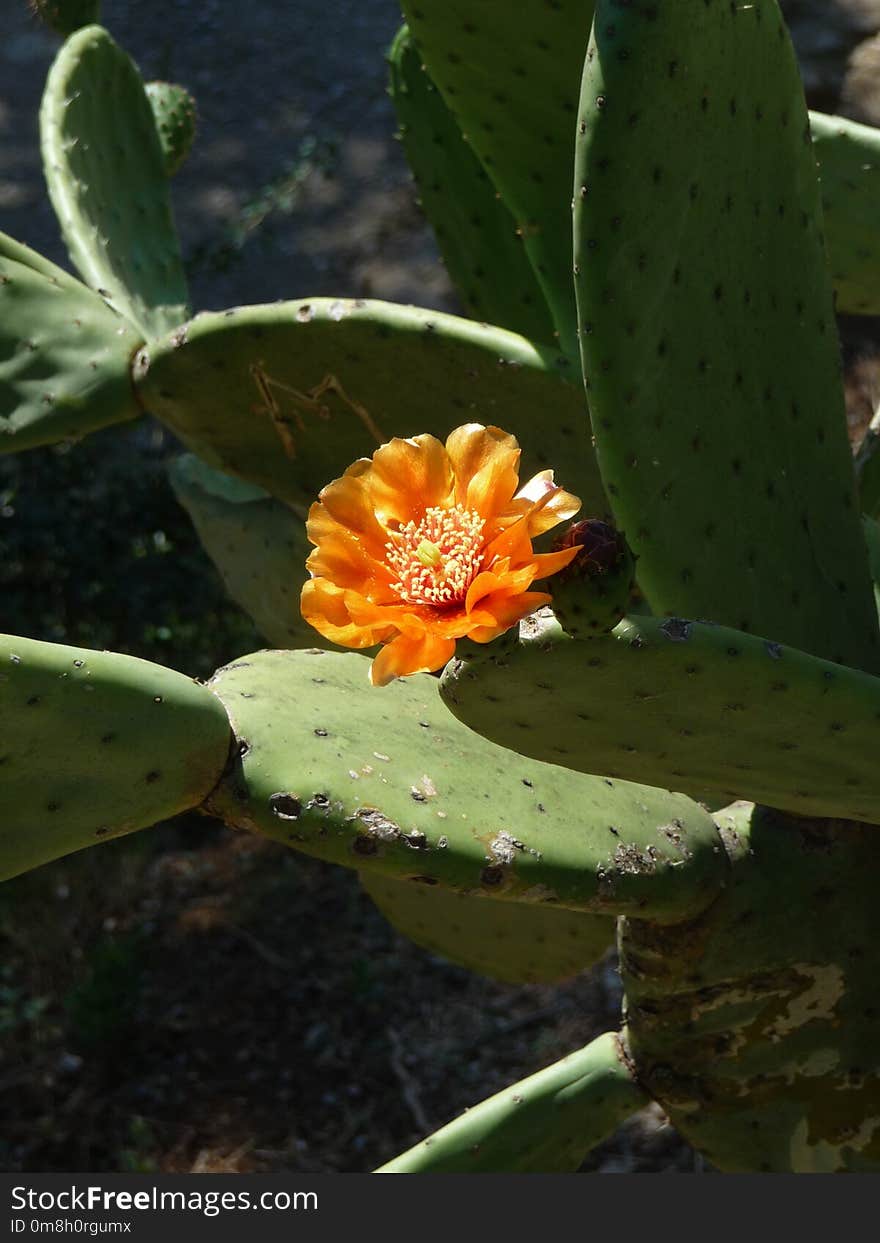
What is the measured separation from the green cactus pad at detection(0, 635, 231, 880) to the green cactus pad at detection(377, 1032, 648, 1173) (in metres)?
0.74

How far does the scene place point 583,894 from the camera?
4.39 feet

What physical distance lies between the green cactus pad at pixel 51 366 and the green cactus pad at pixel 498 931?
0.80 metres

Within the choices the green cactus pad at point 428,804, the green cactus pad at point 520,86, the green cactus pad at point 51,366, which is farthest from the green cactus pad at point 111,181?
the green cactus pad at point 428,804

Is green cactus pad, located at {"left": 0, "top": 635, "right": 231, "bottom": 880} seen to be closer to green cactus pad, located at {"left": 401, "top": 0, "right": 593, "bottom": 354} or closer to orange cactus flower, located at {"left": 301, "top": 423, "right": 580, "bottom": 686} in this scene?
orange cactus flower, located at {"left": 301, "top": 423, "right": 580, "bottom": 686}

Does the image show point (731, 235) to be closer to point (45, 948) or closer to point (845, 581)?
point (845, 581)

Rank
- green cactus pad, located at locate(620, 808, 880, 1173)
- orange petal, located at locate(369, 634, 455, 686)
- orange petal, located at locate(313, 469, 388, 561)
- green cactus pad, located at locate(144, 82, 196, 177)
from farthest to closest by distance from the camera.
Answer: green cactus pad, located at locate(144, 82, 196, 177) → green cactus pad, located at locate(620, 808, 880, 1173) → orange petal, located at locate(313, 469, 388, 561) → orange petal, located at locate(369, 634, 455, 686)

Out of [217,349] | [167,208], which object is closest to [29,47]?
[167,208]

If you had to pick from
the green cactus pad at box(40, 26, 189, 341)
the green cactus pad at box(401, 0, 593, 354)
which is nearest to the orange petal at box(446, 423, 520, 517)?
the green cactus pad at box(401, 0, 593, 354)

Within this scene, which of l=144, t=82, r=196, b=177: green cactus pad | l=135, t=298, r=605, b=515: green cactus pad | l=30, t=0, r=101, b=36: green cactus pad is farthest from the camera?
l=144, t=82, r=196, b=177: green cactus pad

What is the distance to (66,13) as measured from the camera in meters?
2.36

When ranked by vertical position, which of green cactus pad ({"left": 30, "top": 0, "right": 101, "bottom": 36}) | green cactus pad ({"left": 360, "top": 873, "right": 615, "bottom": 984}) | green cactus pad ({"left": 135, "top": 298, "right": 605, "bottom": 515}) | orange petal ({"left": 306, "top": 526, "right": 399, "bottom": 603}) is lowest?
green cactus pad ({"left": 360, "top": 873, "right": 615, "bottom": 984})

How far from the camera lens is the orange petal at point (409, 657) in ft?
2.99

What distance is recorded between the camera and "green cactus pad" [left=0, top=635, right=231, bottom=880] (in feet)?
3.52

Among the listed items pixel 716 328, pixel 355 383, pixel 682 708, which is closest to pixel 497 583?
pixel 682 708
